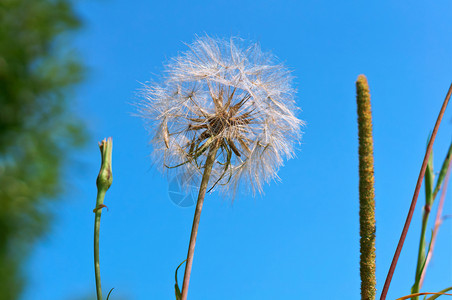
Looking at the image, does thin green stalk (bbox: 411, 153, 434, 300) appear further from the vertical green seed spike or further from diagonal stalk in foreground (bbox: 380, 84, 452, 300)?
the vertical green seed spike

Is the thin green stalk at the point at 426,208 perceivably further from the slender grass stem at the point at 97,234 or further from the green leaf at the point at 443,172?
the slender grass stem at the point at 97,234

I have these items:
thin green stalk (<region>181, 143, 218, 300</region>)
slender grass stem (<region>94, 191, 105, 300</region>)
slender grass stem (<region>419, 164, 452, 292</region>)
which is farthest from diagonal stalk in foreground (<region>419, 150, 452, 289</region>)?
slender grass stem (<region>94, 191, 105, 300</region>)

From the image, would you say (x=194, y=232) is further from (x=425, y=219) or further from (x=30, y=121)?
(x=30, y=121)

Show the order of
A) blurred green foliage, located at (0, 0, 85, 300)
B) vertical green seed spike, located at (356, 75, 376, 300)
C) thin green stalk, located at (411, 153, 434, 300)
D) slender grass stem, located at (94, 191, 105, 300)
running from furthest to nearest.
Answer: slender grass stem, located at (94, 191, 105, 300) → vertical green seed spike, located at (356, 75, 376, 300) → thin green stalk, located at (411, 153, 434, 300) → blurred green foliage, located at (0, 0, 85, 300)

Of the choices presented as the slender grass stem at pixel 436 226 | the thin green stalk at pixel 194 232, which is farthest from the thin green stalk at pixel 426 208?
the thin green stalk at pixel 194 232

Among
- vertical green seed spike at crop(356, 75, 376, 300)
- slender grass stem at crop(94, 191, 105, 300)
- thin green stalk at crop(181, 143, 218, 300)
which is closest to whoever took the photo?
vertical green seed spike at crop(356, 75, 376, 300)

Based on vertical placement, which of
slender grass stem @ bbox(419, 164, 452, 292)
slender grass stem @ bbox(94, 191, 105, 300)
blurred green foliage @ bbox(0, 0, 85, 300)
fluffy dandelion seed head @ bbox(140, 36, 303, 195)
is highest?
fluffy dandelion seed head @ bbox(140, 36, 303, 195)
